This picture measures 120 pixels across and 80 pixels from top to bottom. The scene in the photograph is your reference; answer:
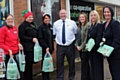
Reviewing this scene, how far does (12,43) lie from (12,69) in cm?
57

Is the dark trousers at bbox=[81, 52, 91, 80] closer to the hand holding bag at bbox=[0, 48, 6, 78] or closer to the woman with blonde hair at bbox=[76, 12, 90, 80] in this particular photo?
the woman with blonde hair at bbox=[76, 12, 90, 80]

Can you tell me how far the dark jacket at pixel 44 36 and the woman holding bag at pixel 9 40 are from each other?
59 cm

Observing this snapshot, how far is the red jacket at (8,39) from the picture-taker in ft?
16.5

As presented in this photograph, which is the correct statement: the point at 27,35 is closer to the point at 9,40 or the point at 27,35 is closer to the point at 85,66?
the point at 9,40

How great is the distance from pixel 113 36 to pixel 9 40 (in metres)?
2.21

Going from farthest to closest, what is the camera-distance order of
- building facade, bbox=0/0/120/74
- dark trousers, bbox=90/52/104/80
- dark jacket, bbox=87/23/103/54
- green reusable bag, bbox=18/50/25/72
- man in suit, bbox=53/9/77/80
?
1. building facade, bbox=0/0/120/74
2. man in suit, bbox=53/9/77/80
3. green reusable bag, bbox=18/50/25/72
4. dark trousers, bbox=90/52/104/80
5. dark jacket, bbox=87/23/103/54

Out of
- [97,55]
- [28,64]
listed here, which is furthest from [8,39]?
[97,55]

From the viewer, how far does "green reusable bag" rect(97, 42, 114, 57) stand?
449cm

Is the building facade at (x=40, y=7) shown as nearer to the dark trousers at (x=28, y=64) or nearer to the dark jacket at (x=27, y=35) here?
the dark jacket at (x=27, y=35)

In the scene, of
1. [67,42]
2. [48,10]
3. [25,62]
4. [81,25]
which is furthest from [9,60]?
[48,10]

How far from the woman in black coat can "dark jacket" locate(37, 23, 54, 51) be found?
1596 millimetres

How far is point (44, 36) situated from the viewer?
575 cm

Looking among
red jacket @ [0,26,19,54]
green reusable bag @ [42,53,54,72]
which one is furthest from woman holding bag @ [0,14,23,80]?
green reusable bag @ [42,53,54,72]

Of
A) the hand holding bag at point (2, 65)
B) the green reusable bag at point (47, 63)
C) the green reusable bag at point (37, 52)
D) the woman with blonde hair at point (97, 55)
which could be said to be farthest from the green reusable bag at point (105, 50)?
the hand holding bag at point (2, 65)
